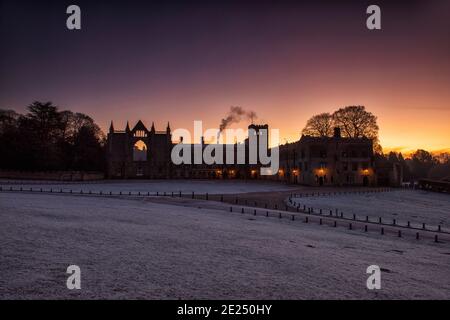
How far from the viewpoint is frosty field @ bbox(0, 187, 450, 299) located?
34.6ft

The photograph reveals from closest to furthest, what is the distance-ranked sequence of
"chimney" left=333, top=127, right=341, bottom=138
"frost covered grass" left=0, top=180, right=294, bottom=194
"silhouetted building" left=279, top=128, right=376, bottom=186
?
"frost covered grass" left=0, top=180, right=294, bottom=194 < "silhouetted building" left=279, top=128, right=376, bottom=186 < "chimney" left=333, top=127, right=341, bottom=138

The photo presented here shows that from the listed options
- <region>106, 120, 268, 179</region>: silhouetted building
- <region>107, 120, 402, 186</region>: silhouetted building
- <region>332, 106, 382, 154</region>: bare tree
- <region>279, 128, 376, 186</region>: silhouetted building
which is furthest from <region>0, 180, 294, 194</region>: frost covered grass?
<region>106, 120, 268, 179</region>: silhouetted building

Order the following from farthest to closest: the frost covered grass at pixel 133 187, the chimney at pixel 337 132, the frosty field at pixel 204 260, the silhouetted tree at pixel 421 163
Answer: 1. the silhouetted tree at pixel 421 163
2. the chimney at pixel 337 132
3. the frost covered grass at pixel 133 187
4. the frosty field at pixel 204 260

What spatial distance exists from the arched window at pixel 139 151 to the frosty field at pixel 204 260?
7112 cm

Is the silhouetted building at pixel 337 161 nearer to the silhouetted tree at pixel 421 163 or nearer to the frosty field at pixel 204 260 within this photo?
the frosty field at pixel 204 260

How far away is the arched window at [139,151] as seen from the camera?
93569 millimetres

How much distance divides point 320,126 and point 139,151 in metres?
51.9

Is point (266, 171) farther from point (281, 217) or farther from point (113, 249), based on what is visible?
point (113, 249)

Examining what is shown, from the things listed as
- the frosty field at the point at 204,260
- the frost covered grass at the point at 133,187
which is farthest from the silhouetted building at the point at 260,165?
the frosty field at the point at 204,260

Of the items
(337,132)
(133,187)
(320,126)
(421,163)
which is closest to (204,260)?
(133,187)

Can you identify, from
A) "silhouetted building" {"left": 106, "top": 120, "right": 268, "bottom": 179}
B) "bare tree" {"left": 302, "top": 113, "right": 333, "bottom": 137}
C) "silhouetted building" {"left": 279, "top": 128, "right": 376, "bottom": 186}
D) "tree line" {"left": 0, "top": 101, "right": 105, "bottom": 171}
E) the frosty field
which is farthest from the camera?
"silhouetted building" {"left": 106, "top": 120, "right": 268, "bottom": 179}

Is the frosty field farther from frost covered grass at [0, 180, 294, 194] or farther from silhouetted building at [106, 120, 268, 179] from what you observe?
silhouetted building at [106, 120, 268, 179]

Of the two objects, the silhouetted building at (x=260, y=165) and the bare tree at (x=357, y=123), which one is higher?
the bare tree at (x=357, y=123)

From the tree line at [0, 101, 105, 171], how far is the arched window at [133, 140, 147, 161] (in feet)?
30.2
